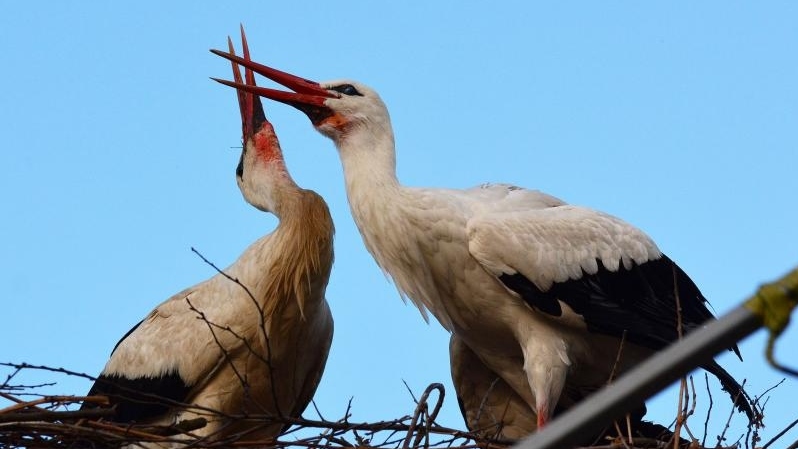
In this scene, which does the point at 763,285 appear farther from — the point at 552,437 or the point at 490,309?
the point at 490,309

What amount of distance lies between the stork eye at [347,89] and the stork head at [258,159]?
734 mm

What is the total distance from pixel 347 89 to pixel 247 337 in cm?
122

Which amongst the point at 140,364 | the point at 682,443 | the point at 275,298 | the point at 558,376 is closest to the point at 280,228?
the point at 275,298

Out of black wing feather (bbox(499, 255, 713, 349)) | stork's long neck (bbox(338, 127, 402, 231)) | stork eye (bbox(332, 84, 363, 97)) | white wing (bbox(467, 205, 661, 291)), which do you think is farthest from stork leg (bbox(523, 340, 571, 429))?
stork eye (bbox(332, 84, 363, 97))

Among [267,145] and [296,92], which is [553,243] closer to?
[296,92]

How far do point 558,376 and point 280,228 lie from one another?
5.22ft

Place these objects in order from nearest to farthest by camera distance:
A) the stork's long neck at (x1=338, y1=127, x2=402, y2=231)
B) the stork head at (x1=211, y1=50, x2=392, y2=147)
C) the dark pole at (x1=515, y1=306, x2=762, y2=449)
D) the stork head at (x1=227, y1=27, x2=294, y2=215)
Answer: the dark pole at (x1=515, y1=306, x2=762, y2=449)
the stork's long neck at (x1=338, y1=127, x2=402, y2=231)
the stork head at (x1=211, y1=50, x2=392, y2=147)
the stork head at (x1=227, y1=27, x2=294, y2=215)

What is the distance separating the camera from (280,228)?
574 cm

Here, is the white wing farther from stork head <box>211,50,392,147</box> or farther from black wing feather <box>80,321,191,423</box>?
black wing feather <box>80,321,191,423</box>

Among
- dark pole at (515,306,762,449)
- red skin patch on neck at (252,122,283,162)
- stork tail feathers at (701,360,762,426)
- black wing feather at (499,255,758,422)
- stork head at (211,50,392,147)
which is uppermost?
red skin patch on neck at (252,122,283,162)

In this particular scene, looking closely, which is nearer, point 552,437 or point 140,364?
point 552,437

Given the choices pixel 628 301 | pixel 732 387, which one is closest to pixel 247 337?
pixel 628 301

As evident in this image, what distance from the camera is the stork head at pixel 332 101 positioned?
5281 mm

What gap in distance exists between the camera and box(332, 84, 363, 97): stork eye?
5.37 meters
